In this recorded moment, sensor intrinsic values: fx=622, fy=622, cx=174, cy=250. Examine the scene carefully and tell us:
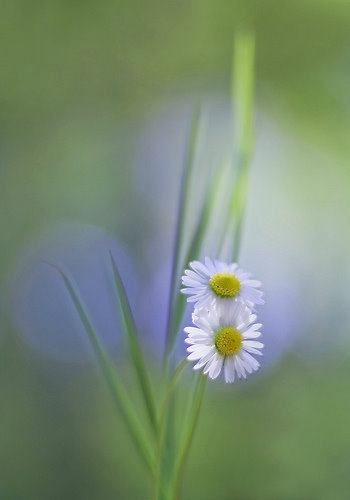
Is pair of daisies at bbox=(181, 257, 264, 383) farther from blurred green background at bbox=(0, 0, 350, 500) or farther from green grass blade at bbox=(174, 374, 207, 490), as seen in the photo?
blurred green background at bbox=(0, 0, 350, 500)

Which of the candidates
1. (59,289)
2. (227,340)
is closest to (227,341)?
(227,340)

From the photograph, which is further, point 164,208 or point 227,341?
point 164,208

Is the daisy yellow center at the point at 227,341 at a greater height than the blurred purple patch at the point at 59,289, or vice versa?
the daisy yellow center at the point at 227,341

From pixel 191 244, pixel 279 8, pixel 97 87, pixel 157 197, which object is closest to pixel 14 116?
pixel 97 87

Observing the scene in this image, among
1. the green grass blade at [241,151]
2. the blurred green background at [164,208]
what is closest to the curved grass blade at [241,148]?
the green grass blade at [241,151]

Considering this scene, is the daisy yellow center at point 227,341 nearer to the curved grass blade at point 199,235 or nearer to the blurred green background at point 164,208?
the curved grass blade at point 199,235

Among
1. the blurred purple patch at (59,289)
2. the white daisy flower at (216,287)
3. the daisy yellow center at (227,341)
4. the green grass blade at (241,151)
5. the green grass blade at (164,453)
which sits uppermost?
the green grass blade at (241,151)

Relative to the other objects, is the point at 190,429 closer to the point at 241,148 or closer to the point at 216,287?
the point at 216,287
